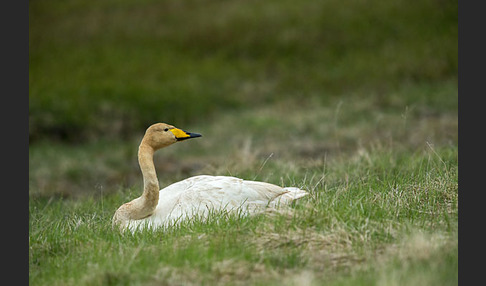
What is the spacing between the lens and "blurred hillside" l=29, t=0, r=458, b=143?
20.5m

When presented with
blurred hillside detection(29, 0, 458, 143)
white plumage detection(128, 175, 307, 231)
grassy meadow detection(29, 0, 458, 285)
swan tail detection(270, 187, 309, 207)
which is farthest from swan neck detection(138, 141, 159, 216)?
blurred hillside detection(29, 0, 458, 143)

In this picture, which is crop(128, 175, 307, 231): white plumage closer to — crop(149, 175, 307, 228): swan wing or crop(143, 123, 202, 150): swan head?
crop(149, 175, 307, 228): swan wing

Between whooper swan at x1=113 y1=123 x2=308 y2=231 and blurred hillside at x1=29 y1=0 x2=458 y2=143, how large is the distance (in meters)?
12.1

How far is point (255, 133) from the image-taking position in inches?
703

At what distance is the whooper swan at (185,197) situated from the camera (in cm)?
685

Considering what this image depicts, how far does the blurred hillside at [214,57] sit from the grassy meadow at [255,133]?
0.32ft

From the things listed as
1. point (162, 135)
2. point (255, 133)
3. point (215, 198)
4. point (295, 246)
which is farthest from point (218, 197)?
point (255, 133)

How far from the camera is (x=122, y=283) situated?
4.82 m

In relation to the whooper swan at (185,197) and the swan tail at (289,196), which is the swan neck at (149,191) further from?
the swan tail at (289,196)

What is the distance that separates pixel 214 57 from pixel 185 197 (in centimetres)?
1970

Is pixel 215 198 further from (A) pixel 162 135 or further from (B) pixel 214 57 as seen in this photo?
(B) pixel 214 57

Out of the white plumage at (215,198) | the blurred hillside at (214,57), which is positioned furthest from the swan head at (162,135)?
the blurred hillside at (214,57)

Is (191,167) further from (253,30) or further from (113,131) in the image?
(253,30)

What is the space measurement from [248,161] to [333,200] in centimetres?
507
